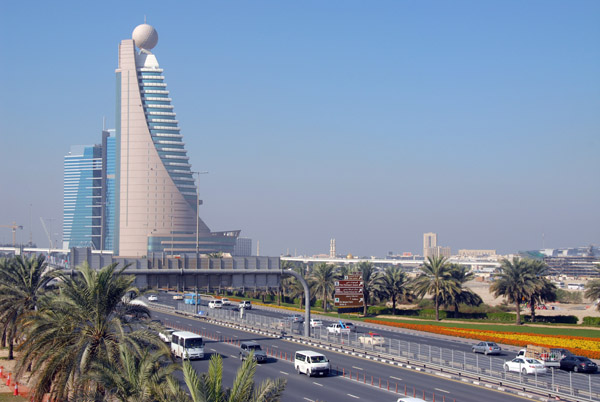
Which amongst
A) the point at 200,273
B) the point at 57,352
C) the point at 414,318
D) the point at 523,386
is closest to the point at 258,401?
the point at 57,352

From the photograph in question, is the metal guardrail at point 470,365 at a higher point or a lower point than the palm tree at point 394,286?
lower

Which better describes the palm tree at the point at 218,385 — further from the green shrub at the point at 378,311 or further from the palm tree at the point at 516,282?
the green shrub at the point at 378,311

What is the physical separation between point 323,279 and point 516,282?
2846 cm

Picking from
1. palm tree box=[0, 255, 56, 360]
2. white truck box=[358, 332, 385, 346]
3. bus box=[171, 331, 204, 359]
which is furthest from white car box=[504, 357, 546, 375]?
palm tree box=[0, 255, 56, 360]

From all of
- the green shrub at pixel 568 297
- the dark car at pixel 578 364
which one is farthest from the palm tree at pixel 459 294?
the green shrub at pixel 568 297

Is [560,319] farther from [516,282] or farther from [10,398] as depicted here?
[10,398]

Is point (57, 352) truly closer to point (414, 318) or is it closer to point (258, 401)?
point (258, 401)

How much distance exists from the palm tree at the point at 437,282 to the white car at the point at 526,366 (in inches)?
1568

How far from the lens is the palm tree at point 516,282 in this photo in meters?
74.0

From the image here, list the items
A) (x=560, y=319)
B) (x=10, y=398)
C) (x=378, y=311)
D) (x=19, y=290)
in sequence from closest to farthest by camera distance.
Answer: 1. (x=10, y=398)
2. (x=19, y=290)
3. (x=560, y=319)
4. (x=378, y=311)

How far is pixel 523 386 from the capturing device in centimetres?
3456

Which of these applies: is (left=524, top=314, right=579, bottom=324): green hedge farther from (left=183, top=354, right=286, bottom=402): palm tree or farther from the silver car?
(left=183, top=354, right=286, bottom=402): palm tree

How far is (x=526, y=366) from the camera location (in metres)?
38.9

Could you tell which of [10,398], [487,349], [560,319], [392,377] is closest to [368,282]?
[560,319]
